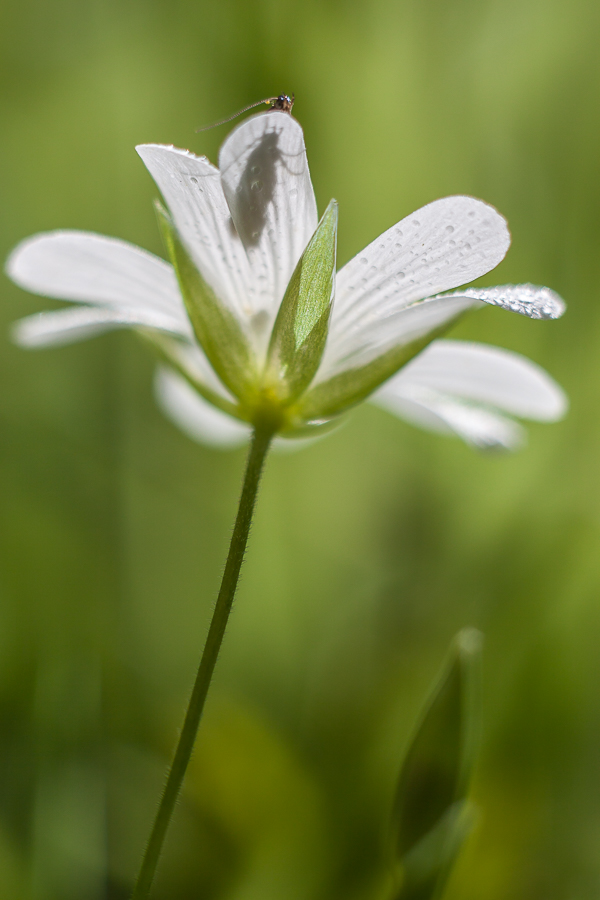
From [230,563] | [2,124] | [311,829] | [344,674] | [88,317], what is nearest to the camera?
[230,563]

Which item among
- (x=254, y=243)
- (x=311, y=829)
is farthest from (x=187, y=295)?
(x=311, y=829)

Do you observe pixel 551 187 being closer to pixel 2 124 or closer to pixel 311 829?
pixel 2 124

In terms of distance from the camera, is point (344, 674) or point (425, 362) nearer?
point (425, 362)

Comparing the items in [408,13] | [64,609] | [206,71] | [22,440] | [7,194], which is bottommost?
[64,609]

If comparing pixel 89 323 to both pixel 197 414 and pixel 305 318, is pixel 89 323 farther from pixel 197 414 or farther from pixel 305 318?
pixel 197 414

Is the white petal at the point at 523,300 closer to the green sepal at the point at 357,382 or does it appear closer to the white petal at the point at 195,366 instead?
the green sepal at the point at 357,382

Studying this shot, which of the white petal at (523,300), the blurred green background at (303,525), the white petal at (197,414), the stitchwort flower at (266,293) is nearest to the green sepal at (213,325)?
the stitchwort flower at (266,293)
